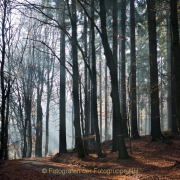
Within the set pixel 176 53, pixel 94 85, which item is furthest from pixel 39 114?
pixel 176 53

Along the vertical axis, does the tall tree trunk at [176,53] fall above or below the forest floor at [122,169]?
above

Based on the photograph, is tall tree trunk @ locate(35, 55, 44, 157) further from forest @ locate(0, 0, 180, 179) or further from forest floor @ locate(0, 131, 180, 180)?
forest floor @ locate(0, 131, 180, 180)

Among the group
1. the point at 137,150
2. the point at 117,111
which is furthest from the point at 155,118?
the point at 117,111

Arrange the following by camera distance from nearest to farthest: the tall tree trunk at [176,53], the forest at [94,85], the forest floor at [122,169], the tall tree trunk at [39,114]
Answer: the forest floor at [122,169]
the tall tree trunk at [176,53]
the forest at [94,85]
the tall tree trunk at [39,114]

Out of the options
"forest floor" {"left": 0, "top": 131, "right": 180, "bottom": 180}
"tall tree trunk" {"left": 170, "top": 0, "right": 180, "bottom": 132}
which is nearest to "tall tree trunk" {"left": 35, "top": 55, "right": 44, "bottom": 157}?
"forest floor" {"left": 0, "top": 131, "right": 180, "bottom": 180}

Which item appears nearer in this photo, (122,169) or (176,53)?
(176,53)

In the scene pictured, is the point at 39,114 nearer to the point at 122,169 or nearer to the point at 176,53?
the point at 122,169

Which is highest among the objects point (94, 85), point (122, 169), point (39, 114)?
point (94, 85)

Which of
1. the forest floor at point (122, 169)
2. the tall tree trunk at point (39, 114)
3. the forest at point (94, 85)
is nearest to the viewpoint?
the forest floor at point (122, 169)

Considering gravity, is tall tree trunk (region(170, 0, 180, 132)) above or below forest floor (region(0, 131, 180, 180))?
above

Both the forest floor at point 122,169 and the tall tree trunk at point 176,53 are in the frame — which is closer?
the forest floor at point 122,169

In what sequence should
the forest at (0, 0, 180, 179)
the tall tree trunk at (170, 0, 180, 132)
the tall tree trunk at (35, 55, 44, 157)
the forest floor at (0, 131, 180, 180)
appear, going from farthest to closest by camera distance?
the tall tree trunk at (35, 55, 44, 157) → the forest at (0, 0, 180, 179) → the tall tree trunk at (170, 0, 180, 132) → the forest floor at (0, 131, 180, 180)

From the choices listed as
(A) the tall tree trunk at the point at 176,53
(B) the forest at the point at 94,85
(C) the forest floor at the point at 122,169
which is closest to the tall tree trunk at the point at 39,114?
(B) the forest at the point at 94,85

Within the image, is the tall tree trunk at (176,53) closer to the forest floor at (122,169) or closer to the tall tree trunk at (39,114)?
the forest floor at (122,169)
